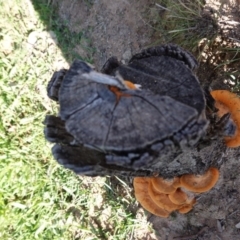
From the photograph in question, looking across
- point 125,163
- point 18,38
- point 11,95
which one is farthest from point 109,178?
point 125,163

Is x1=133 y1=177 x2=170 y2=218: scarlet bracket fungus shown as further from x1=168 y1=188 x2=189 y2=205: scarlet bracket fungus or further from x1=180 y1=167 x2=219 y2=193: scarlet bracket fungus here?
x1=180 y1=167 x2=219 y2=193: scarlet bracket fungus

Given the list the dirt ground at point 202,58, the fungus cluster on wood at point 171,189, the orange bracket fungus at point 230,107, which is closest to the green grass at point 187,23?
the dirt ground at point 202,58

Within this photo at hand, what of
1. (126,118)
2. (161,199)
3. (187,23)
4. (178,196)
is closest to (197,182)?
(178,196)

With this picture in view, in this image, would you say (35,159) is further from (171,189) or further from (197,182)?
(197,182)

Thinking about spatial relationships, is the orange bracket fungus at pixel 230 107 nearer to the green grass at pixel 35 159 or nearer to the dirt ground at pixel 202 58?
the dirt ground at pixel 202 58

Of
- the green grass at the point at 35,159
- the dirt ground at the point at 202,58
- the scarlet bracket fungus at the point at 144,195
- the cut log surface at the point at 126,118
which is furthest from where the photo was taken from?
the green grass at the point at 35,159
